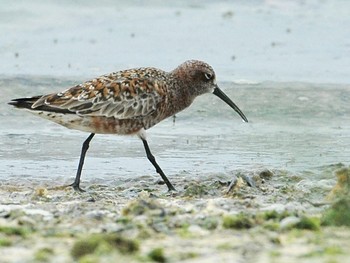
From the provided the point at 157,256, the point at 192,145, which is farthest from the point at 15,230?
the point at 192,145

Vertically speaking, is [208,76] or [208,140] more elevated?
[208,76]

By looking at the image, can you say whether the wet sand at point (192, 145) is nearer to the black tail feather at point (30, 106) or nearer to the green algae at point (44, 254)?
the green algae at point (44, 254)

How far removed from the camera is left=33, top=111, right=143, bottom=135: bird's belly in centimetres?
955

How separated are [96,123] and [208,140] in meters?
2.35

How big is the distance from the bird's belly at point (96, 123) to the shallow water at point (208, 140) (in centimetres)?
62

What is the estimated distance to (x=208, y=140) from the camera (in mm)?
11727

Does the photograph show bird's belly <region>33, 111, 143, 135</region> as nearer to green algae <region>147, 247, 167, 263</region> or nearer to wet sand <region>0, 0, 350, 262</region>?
wet sand <region>0, 0, 350, 262</region>

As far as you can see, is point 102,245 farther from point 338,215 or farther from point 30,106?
point 30,106

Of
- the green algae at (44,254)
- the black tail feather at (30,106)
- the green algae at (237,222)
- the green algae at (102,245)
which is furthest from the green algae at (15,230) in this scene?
the black tail feather at (30,106)

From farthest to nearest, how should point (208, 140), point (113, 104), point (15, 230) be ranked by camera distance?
point (208, 140), point (113, 104), point (15, 230)

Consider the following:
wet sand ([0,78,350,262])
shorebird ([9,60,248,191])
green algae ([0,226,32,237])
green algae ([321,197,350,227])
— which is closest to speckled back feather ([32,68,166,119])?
shorebird ([9,60,248,191])

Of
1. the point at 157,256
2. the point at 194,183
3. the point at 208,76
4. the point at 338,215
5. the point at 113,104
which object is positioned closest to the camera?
the point at 157,256

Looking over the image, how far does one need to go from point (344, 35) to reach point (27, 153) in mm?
7616

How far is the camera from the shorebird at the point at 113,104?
952cm
